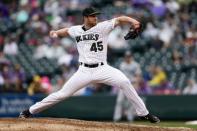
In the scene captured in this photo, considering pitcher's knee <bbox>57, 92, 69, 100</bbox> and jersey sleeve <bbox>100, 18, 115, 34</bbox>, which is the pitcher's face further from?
pitcher's knee <bbox>57, 92, 69, 100</bbox>

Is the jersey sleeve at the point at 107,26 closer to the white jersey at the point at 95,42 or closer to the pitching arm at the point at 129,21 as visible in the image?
the white jersey at the point at 95,42

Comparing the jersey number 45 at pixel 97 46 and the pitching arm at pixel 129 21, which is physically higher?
the pitching arm at pixel 129 21

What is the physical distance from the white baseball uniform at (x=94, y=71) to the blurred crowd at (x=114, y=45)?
7392mm

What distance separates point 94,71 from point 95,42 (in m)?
0.51

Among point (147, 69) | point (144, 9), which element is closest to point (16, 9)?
point (144, 9)

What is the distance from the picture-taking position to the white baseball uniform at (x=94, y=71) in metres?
11.4

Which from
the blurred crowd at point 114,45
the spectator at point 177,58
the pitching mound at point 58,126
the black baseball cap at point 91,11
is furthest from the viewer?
the spectator at point 177,58

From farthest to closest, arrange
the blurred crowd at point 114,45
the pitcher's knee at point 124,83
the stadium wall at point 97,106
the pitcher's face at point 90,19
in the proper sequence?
the blurred crowd at point 114,45
the stadium wall at point 97,106
the pitcher's face at point 90,19
the pitcher's knee at point 124,83

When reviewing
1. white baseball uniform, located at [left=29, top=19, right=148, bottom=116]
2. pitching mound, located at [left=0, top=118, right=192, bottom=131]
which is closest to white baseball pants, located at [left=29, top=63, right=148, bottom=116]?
white baseball uniform, located at [left=29, top=19, right=148, bottom=116]

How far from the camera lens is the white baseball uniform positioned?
1138 cm

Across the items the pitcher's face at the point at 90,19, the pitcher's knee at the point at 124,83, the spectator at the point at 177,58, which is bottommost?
the spectator at the point at 177,58

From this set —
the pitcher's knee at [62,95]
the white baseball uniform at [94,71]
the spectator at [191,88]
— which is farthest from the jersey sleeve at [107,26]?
the spectator at [191,88]

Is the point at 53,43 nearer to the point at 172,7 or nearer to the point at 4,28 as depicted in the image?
the point at 4,28

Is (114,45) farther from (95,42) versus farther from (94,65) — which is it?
(94,65)
